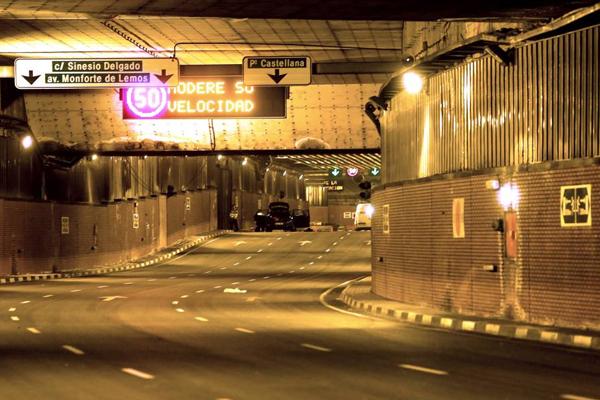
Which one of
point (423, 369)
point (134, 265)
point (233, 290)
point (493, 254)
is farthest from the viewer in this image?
point (134, 265)

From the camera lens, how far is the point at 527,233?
21781 mm

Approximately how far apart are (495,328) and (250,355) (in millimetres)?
6050

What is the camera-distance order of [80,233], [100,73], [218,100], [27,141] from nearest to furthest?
1. [100,73]
2. [218,100]
3. [27,141]
4. [80,233]

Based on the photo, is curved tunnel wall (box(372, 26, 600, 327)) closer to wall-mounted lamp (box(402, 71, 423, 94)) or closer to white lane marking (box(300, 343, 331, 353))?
wall-mounted lamp (box(402, 71, 423, 94))

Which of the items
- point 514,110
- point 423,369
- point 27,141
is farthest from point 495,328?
point 27,141

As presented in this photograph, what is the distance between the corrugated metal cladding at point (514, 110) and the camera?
2034cm

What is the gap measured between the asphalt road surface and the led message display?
5.42 meters

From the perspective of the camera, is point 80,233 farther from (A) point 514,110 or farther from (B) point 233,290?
(A) point 514,110

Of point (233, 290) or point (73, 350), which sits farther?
point (233, 290)

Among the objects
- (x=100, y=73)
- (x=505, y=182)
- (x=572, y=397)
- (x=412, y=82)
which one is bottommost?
(x=572, y=397)

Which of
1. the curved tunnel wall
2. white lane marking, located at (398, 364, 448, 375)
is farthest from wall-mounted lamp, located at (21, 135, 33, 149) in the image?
white lane marking, located at (398, 364, 448, 375)

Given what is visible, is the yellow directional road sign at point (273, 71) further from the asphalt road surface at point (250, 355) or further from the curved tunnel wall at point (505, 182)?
the asphalt road surface at point (250, 355)

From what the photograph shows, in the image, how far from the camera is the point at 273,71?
2988 cm

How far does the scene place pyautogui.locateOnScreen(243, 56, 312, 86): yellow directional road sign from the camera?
2955 centimetres
